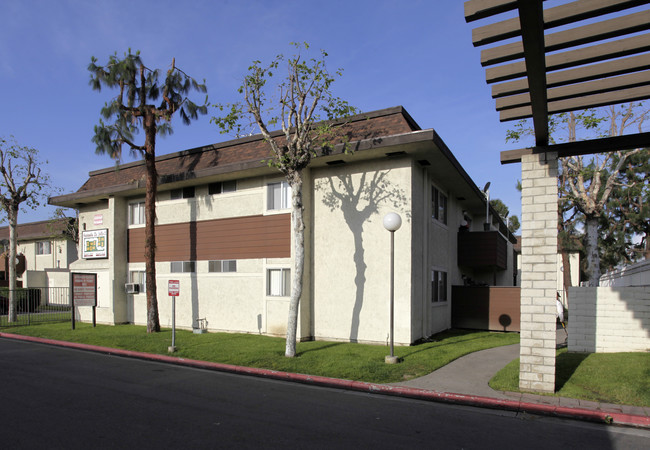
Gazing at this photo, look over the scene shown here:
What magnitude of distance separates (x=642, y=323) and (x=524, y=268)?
4.77 meters

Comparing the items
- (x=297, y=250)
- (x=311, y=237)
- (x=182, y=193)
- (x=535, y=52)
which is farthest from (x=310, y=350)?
(x=535, y=52)

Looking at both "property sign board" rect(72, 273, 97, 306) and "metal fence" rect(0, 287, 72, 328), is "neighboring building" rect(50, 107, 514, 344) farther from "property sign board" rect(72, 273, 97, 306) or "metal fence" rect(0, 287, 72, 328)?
"metal fence" rect(0, 287, 72, 328)

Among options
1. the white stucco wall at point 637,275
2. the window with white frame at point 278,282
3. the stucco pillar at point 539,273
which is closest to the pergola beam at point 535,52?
the stucco pillar at point 539,273

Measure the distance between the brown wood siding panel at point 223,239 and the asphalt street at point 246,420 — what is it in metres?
6.00

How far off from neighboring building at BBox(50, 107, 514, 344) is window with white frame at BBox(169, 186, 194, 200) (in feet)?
0.33

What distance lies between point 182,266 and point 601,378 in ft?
45.9

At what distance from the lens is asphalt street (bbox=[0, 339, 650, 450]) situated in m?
5.85

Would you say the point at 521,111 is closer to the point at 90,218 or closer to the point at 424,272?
the point at 424,272

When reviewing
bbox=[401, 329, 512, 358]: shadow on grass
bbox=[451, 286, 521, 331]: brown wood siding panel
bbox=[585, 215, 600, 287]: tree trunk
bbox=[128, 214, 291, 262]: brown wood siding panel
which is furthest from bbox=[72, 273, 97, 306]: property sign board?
bbox=[585, 215, 600, 287]: tree trunk

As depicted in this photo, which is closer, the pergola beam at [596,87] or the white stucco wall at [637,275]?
the pergola beam at [596,87]

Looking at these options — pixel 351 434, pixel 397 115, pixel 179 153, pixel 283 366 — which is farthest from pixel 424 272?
pixel 179 153

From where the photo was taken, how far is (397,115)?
13.2m

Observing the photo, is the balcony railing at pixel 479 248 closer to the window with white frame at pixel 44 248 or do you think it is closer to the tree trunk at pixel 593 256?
the tree trunk at pixel 593 256

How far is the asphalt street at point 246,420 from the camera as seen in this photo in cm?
585
